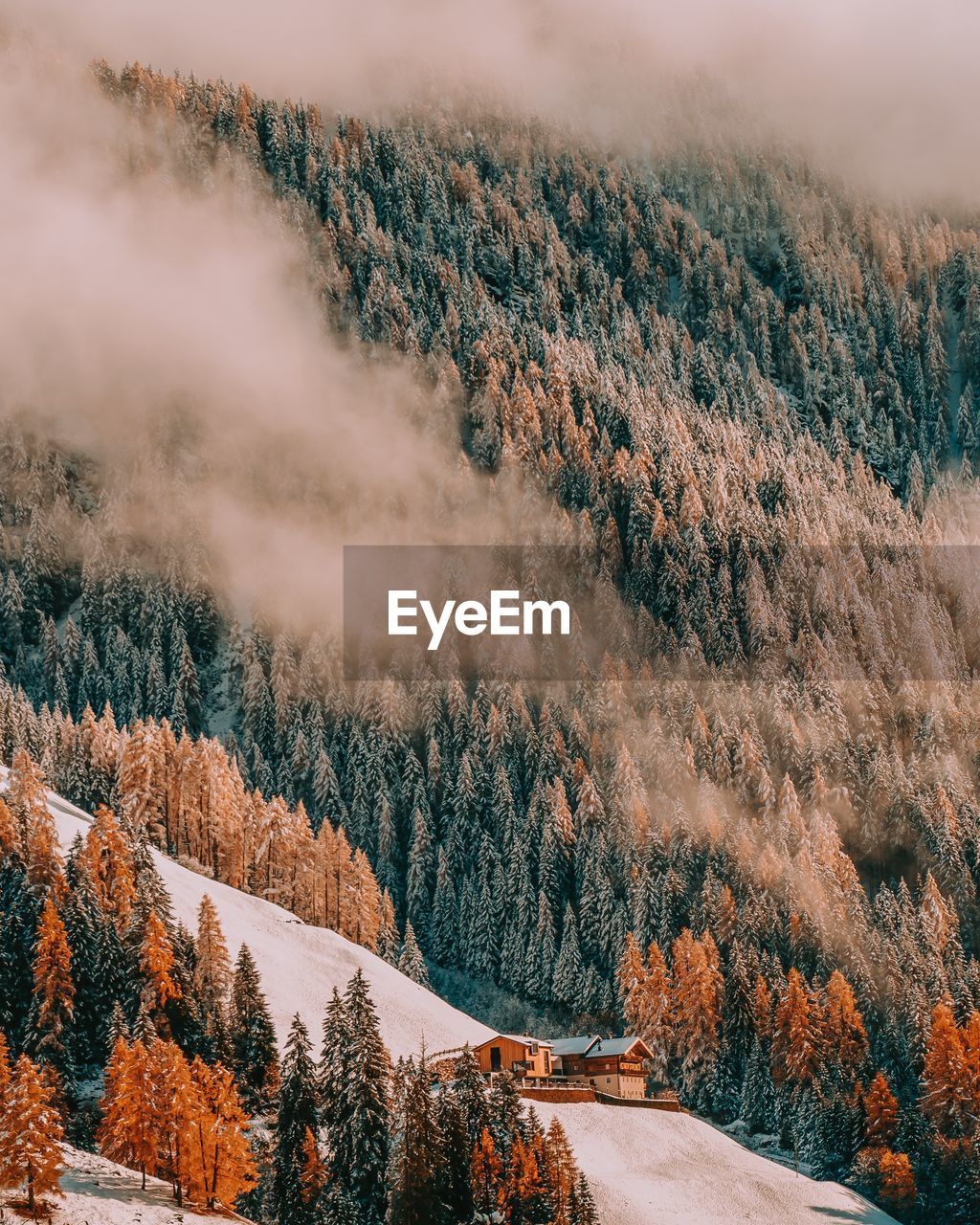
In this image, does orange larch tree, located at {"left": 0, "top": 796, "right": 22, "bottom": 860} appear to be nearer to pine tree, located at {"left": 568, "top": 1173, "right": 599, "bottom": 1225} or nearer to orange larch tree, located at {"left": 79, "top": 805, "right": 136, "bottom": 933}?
orange larch tree, located at {"left": 79, "top": 805, "right": 136, "bottom": 933}

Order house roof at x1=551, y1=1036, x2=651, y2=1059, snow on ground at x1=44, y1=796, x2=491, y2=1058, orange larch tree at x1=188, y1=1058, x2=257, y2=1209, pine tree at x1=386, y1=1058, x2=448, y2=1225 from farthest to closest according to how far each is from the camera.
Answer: house roof at x1=551, y1=1036, x2=651, y2=1059 → snow on ground at x1=44, y1=796, x2=491, y2=1058 → pine tree at x1=386, y1=1058, x2=448, y2=1225 → orange larch tree at x1=188, y1=1058, x2=257, y2=1209

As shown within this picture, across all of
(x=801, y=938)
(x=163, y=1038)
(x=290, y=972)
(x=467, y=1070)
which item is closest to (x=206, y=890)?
(x=290, y=972)

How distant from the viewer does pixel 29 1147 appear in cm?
8288

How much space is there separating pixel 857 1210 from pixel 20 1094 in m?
65.8

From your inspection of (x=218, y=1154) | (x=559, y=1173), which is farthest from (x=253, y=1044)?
(x=559, y=1173)

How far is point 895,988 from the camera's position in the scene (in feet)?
519

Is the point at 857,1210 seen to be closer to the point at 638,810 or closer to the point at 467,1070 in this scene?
the point at 467,1070

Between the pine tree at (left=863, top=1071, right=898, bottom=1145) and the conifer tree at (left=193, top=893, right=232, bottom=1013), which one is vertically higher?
the conifer tree at (left=193, top=893, right=232, bottom=1013)

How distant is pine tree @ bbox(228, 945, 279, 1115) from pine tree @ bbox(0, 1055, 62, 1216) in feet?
75.8

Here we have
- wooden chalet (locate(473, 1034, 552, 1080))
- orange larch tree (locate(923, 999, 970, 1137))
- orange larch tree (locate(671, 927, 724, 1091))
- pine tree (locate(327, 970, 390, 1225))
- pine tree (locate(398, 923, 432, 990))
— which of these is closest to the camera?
pine tree (locate(327, 970, 390, 1225))

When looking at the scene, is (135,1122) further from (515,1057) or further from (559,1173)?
(515,1057)

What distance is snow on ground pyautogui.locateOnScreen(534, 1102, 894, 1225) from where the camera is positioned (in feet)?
360

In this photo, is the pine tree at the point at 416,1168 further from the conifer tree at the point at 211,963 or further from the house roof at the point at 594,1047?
the house roof at the point at 594,1047

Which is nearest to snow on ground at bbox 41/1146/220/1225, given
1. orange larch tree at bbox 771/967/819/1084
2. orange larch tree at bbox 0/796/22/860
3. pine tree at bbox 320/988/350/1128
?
pine tree at bbox 320/988/350/1128
